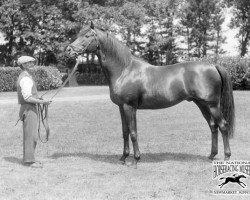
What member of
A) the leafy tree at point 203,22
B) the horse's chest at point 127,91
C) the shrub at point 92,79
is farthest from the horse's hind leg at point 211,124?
the leafy tree at point 203,22

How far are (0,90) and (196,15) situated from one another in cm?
2568

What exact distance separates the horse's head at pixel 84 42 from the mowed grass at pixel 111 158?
202 centimetres

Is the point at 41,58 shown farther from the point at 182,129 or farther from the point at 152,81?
the point at 152,81

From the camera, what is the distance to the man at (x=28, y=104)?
7.09 metres

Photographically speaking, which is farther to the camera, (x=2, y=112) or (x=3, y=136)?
(x=2, y=112)

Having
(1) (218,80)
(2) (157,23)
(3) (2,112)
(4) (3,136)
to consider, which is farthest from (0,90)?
(2) (157,23)

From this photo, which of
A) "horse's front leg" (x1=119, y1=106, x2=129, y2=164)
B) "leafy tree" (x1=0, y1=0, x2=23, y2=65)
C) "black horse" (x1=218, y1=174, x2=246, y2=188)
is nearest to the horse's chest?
"horse's front leg" (x1=119, y1=106, x2=129, y2=164)

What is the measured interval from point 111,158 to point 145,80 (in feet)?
6.07

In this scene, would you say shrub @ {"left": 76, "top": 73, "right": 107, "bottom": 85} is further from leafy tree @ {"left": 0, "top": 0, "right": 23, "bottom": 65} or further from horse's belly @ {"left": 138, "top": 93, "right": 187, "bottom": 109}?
horse's belly @ {"left": 138, "top": 93, "right": 187, "bottom": 109}

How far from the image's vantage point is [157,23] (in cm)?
4400

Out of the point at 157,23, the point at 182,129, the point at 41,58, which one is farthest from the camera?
the point at 157,23

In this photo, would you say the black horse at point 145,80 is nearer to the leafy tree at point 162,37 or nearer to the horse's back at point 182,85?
the horse's back at point 182,85

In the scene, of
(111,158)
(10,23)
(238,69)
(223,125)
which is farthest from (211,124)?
(10,23)

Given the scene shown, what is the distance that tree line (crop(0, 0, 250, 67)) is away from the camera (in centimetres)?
3147
